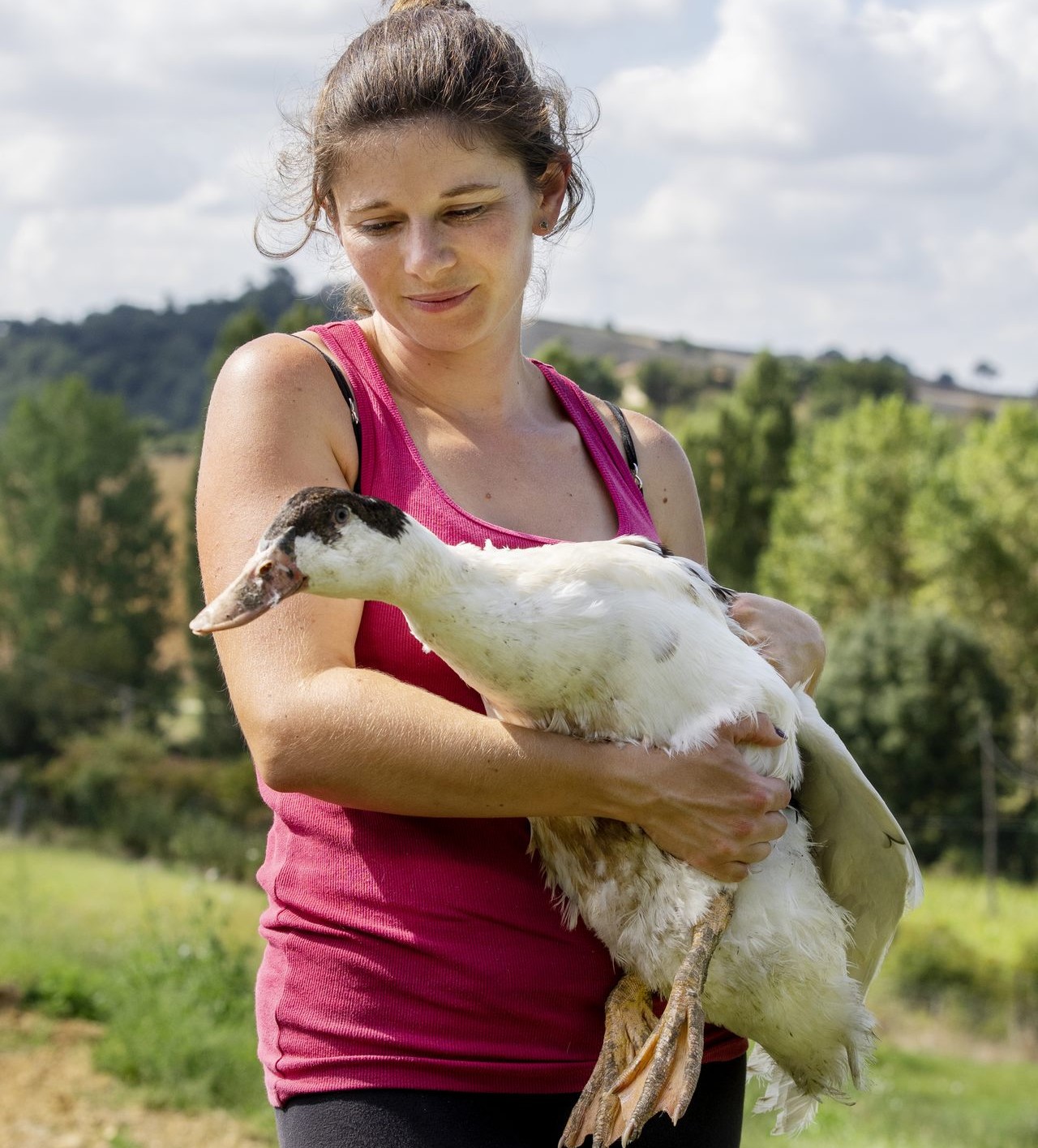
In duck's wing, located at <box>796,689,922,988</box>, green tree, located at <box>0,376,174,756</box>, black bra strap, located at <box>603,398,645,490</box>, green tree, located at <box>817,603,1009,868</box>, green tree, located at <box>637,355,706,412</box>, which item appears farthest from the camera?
green tree, located at <box>637,355,706,412</box>

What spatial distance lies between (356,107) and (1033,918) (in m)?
39.6

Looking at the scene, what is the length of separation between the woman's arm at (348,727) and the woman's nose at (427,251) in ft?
0.86

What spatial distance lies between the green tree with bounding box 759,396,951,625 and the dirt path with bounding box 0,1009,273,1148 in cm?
4205

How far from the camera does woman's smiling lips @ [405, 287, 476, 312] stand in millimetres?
2613

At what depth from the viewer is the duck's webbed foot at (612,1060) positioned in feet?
7.86

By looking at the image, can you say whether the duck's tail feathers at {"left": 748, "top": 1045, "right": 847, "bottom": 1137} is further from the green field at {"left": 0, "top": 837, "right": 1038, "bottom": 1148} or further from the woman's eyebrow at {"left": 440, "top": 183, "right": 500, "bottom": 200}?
the woman's eyebrow at {"left": 440, "top": 183, "right": 500, "bottom": 200}

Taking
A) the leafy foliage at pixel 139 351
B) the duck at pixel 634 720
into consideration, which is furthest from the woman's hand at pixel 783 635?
the leafy foliage at pixel 139 351

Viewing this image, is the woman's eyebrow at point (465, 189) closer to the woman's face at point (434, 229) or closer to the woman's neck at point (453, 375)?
the woman's face at point (434, 229)

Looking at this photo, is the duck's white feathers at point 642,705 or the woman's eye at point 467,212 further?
the woman's eye at point 467,212

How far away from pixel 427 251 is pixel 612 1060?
5.00 ft

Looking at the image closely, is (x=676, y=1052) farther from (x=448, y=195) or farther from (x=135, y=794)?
(x=135, y=794)

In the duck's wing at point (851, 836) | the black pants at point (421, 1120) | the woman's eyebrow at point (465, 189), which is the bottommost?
the black pants at point (421, 1120)

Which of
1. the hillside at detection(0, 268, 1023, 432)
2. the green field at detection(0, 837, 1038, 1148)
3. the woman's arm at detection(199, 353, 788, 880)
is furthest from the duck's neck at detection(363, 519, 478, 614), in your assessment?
the hillside at detection(0, 268, 1023, 432)

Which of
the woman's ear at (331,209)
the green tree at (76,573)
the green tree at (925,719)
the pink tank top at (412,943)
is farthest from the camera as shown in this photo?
the green tree at (76,573)
